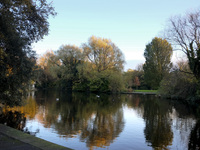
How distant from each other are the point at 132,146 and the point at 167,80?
90.1ft

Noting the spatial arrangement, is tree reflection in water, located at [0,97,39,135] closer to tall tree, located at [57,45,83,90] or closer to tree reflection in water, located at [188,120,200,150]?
tree reflection in water, located at [188,120,200,150]

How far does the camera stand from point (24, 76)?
9219 mm

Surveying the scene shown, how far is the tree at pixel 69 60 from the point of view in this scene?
2127 inches

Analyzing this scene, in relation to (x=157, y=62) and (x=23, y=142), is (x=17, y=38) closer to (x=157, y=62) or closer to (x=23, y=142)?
(x=23, y=142)

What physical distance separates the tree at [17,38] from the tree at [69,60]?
4298 cm

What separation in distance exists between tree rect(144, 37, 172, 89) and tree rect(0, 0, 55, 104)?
4614 centimetres

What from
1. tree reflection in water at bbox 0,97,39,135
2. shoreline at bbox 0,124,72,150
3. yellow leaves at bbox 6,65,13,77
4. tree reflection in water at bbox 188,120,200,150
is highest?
yellow leaves at bbox 6,65,13,77

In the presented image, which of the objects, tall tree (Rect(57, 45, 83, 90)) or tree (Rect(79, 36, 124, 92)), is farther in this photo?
tall tree (Rect(57, 45, 83, 90))

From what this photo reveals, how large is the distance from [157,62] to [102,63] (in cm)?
1572

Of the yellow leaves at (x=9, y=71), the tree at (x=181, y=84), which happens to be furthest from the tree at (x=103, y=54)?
the yellow leaves at (x=9, y=71)

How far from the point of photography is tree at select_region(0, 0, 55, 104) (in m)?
8.33

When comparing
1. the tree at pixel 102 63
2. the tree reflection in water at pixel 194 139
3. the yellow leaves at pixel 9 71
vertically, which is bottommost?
the tree reflection in water at pixel 194 139

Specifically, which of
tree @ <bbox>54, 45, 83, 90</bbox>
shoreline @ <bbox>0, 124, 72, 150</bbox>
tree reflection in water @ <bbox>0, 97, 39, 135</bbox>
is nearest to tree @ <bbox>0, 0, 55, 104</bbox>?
tree reflection in water @ <bbox>0, 97, 39, 135</bbox>

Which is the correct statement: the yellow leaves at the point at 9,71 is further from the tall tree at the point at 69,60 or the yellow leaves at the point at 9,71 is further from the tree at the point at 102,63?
the tall tree at the point at 69,60
